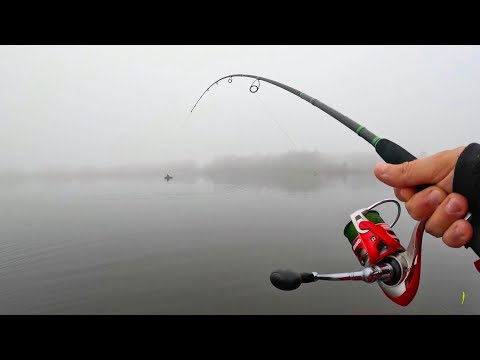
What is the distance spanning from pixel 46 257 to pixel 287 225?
8827 mm

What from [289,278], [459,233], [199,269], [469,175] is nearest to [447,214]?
[459,233]

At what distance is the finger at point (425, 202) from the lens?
3.41 feet

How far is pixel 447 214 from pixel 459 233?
0.08 meters

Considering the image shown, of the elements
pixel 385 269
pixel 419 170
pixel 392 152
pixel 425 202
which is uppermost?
pixel 392 152

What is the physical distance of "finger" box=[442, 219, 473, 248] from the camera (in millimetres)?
983

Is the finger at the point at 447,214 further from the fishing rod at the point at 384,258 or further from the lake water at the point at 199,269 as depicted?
the lake water at the point at 199,269

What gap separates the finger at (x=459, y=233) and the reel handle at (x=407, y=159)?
15 millimetres

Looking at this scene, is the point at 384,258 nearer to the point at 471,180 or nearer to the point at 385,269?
the point at 385,269

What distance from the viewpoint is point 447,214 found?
3.31 feet

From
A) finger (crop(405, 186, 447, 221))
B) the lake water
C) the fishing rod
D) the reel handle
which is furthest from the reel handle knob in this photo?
the lake water

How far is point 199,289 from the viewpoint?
5.61 meters

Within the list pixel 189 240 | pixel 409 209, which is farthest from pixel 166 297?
pixel 409 209

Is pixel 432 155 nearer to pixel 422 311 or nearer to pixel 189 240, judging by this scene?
pixel 422 311

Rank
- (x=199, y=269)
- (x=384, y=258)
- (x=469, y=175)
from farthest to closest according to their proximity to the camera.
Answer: (x=199, y=269) → (x=384, y=258) → (x=469, y=175)
